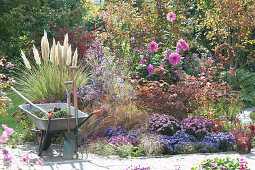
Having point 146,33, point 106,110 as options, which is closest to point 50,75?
point 106,110

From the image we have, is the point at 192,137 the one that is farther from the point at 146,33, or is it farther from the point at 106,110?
the point at 146,33

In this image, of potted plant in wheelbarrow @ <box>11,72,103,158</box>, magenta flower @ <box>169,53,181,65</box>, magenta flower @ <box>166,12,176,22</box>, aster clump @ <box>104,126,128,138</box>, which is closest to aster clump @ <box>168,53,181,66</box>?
magenta flower @ <box>169,53,181,65</box>

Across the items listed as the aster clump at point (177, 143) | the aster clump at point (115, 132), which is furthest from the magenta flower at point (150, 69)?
the aster clump at point (177, 143)

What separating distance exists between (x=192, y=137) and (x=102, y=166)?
1751 millimetres

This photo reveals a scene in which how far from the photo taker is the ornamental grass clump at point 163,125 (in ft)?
17.2

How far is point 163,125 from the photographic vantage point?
5.14 m

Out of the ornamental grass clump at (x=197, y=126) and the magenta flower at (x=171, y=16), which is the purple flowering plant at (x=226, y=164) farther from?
the magenta flower at (x=171, y=16)

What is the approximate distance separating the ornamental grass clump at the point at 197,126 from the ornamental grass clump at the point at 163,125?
0.49 feet

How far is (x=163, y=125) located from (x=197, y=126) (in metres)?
0.64

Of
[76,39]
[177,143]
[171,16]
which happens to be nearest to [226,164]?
[177,143]

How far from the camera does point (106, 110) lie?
5.79 meters

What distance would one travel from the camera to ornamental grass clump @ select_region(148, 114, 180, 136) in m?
5.23

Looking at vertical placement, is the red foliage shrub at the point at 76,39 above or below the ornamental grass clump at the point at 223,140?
above

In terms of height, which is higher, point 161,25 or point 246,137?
point 161,25
